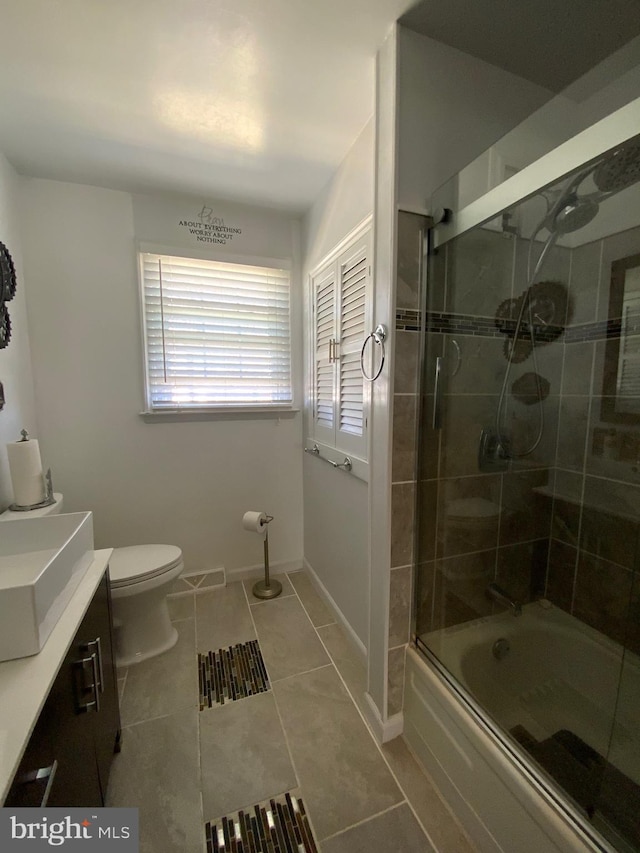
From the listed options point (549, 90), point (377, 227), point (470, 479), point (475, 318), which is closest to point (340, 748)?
point (470, 479)

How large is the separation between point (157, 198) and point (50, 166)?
1.64 feet

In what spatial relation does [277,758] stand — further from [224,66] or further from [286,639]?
[224,66]

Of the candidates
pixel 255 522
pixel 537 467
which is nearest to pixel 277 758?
pixel 255 522

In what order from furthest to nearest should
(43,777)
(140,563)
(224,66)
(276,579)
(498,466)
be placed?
(276,579) → (140,563) → (498,466) → (224,66) → (43,777)

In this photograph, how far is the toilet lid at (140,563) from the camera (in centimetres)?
161

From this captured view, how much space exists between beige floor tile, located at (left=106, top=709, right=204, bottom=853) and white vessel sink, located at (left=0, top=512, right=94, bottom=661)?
0.78m

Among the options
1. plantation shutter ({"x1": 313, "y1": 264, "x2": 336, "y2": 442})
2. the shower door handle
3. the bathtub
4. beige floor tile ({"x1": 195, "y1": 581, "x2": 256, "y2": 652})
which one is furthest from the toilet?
the shower door handle

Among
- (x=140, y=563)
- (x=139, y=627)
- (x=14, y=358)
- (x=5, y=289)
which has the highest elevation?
(x=5, y=289)

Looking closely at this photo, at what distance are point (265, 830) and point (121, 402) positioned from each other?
2017 millimetres

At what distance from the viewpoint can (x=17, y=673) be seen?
705 mm

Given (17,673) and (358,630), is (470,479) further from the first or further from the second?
(17,673)

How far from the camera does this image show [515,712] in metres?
1.11

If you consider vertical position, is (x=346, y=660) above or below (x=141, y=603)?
below

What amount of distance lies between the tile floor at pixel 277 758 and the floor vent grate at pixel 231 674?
0.11 feet
